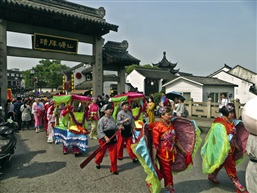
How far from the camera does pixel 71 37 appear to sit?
1338 cm

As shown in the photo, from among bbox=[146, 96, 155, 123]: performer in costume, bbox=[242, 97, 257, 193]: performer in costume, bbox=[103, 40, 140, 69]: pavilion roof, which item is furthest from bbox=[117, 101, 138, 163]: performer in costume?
bbox=[103, 40, 140, 69]: pavilion roof

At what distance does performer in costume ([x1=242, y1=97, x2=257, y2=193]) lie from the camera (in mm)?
2850

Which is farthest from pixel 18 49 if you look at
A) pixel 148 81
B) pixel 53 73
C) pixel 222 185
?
pixel 53 73

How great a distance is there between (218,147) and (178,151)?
0.76 meters

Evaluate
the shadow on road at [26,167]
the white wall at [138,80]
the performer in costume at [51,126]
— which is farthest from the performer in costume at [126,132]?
the white wall at [138,80]

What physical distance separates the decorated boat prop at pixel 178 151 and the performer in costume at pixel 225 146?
13.5 inches

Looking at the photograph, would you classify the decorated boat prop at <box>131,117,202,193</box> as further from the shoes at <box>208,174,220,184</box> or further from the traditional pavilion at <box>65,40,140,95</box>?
the traditional pavilion at <box>65,40,140,95</box>

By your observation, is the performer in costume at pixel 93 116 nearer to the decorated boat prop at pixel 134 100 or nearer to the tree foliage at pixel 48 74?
the decorated boat prop at pixel 134 100

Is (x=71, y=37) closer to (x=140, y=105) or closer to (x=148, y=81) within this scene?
(x=140, y=105)

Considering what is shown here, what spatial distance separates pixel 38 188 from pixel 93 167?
161 cm

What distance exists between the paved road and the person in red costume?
26.8 inches

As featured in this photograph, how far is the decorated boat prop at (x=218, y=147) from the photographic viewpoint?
422 cm

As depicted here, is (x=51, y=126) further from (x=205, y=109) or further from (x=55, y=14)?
(x=205, y=109)

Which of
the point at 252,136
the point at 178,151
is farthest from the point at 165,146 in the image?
the point at 252,136
